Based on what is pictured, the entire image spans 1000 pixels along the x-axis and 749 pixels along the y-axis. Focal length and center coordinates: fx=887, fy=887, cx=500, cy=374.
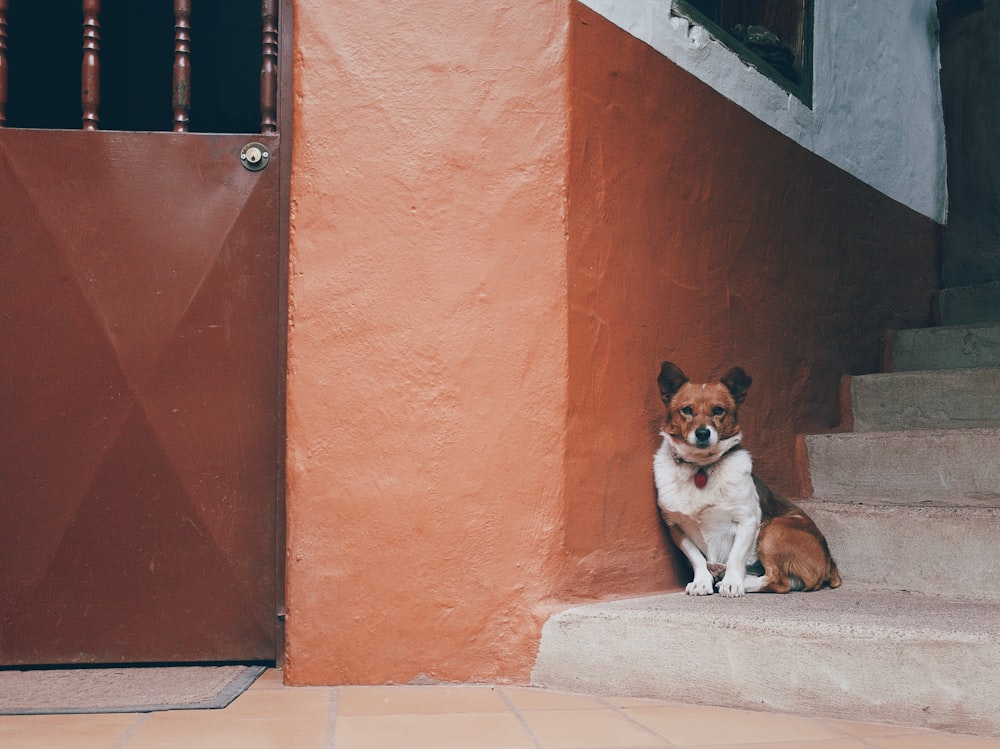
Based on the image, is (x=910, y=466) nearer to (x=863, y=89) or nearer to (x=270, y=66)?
(x=863, y=89)

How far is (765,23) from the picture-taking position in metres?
4.28

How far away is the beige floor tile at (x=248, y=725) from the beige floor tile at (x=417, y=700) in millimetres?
80

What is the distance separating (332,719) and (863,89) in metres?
3.91

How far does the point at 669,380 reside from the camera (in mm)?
3188

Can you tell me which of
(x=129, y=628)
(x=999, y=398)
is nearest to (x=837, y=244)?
(x=999, y=398)

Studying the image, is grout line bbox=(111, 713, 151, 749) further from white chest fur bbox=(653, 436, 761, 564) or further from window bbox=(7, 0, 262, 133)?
window bbox=(7, 0, 262, 133)

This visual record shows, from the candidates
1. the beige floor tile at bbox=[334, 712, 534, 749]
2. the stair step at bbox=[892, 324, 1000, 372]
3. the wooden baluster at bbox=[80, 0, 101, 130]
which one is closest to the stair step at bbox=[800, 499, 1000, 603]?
the stair step at bbox=[892, 324, 1000, 372]

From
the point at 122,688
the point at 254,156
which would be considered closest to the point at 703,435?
the point at 254,156

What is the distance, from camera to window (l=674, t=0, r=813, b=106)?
3.76m

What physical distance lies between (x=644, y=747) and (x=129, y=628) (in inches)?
70.2

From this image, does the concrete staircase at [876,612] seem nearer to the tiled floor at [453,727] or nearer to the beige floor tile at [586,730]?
the tiled floor at [453,727]

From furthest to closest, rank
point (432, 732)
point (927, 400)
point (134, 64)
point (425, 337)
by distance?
point (134, 64)
point (927, 400)
point (425, 337)
point (432, 732)

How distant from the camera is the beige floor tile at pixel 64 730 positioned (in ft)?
7.14

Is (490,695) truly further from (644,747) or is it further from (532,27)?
(532,27)
